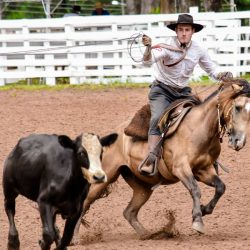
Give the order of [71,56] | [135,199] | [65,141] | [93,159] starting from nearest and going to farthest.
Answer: [93,159] → [65,141] → [135,199] → [71,56]

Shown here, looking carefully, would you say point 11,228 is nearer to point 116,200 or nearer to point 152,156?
point 152,156

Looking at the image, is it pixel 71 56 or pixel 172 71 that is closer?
pixel 172 71

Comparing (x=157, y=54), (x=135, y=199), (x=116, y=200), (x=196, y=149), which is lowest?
(x=116, y=200)

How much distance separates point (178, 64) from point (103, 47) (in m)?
12.2

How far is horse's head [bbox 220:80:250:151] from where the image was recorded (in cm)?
993

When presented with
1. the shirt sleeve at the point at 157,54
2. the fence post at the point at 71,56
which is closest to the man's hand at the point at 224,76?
the shirt sleeve at the point at 157,54

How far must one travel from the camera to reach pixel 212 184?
10.4 meters

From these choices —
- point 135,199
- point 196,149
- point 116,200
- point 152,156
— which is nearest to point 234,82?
point 196,149

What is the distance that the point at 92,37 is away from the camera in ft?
74.1

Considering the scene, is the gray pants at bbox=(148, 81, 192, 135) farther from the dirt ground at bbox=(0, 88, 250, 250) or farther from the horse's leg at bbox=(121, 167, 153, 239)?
the dirt ground at bbox=(0, 88, 250, 250)

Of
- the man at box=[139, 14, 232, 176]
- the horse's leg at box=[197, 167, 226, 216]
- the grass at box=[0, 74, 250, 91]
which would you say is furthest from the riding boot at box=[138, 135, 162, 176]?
the grass at box=[0, 74, 250, 91]

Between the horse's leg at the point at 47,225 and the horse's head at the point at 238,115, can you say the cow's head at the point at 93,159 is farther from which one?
the horse's head at the point at 238,115

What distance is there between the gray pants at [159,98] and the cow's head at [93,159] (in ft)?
6.60

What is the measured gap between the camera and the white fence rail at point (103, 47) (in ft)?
72.2
